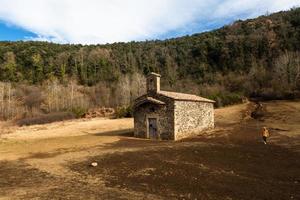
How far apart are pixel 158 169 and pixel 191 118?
14724 mm

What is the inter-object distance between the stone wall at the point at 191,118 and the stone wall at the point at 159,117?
0.54 m

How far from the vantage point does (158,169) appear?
666 inches

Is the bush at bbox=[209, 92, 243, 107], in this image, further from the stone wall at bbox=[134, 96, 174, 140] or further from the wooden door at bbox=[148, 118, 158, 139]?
the wooden door at bbox=[148, 118, 158, 139]

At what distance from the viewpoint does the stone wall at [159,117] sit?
28594 millimetres

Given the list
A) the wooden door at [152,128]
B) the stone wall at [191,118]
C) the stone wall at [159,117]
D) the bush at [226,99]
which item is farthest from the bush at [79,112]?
the wooden door at [152,128]

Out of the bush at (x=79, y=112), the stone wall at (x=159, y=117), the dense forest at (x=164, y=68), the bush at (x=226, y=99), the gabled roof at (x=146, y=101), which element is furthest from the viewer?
the dense forest at (x=164, y=68)

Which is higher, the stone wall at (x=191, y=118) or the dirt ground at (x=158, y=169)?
the stone wall at (x=191, y=118)

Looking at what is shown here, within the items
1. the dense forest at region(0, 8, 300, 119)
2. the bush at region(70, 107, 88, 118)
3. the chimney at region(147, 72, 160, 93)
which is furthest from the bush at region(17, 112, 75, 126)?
the chimney at region(147, 72, 160, 93)

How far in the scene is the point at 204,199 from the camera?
1159 cm

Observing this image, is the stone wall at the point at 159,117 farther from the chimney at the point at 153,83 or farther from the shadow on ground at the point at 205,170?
the shadow on ground at the point at 205,170

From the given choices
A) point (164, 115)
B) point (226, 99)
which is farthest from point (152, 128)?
point (226, 99)

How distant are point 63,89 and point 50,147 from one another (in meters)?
55.1

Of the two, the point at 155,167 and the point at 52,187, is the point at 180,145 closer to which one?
the point at 155,167

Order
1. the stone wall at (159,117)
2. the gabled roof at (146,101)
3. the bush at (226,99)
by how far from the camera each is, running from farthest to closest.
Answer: the bush at (226,99) → the gabled roof at (146,101) → the stone wall at (159,117)
